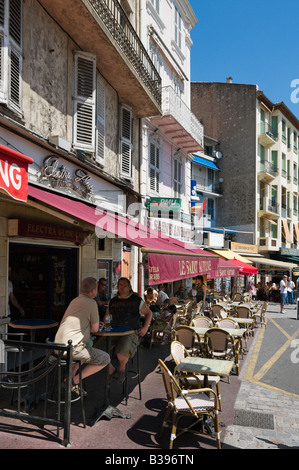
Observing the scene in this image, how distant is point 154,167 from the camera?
15469 millimetres

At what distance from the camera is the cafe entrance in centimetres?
950

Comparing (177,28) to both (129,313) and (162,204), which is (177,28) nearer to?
(162,204)

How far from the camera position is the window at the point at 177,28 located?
58.2ft

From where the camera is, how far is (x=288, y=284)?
26.4m

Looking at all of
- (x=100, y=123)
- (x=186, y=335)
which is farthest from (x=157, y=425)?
A: (x=100, y=123)

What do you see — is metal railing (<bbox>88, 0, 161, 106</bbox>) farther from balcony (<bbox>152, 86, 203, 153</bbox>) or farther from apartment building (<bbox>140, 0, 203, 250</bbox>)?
apartment building (<bbox>140, 0, 203, 250</bbox>)

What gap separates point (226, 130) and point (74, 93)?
86.9 feet

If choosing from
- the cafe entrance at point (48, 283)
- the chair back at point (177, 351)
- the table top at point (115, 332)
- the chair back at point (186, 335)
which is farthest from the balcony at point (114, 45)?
the chair back at point (177, 351)

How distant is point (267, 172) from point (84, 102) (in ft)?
87.3

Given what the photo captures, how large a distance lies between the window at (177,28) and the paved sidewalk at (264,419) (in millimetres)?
16024

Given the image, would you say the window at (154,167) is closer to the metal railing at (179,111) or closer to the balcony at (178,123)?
Result: the balcony at (178,123)

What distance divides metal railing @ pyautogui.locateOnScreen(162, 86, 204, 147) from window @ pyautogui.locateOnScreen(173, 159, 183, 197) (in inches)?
58.5

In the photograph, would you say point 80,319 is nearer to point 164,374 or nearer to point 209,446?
point 164,374
